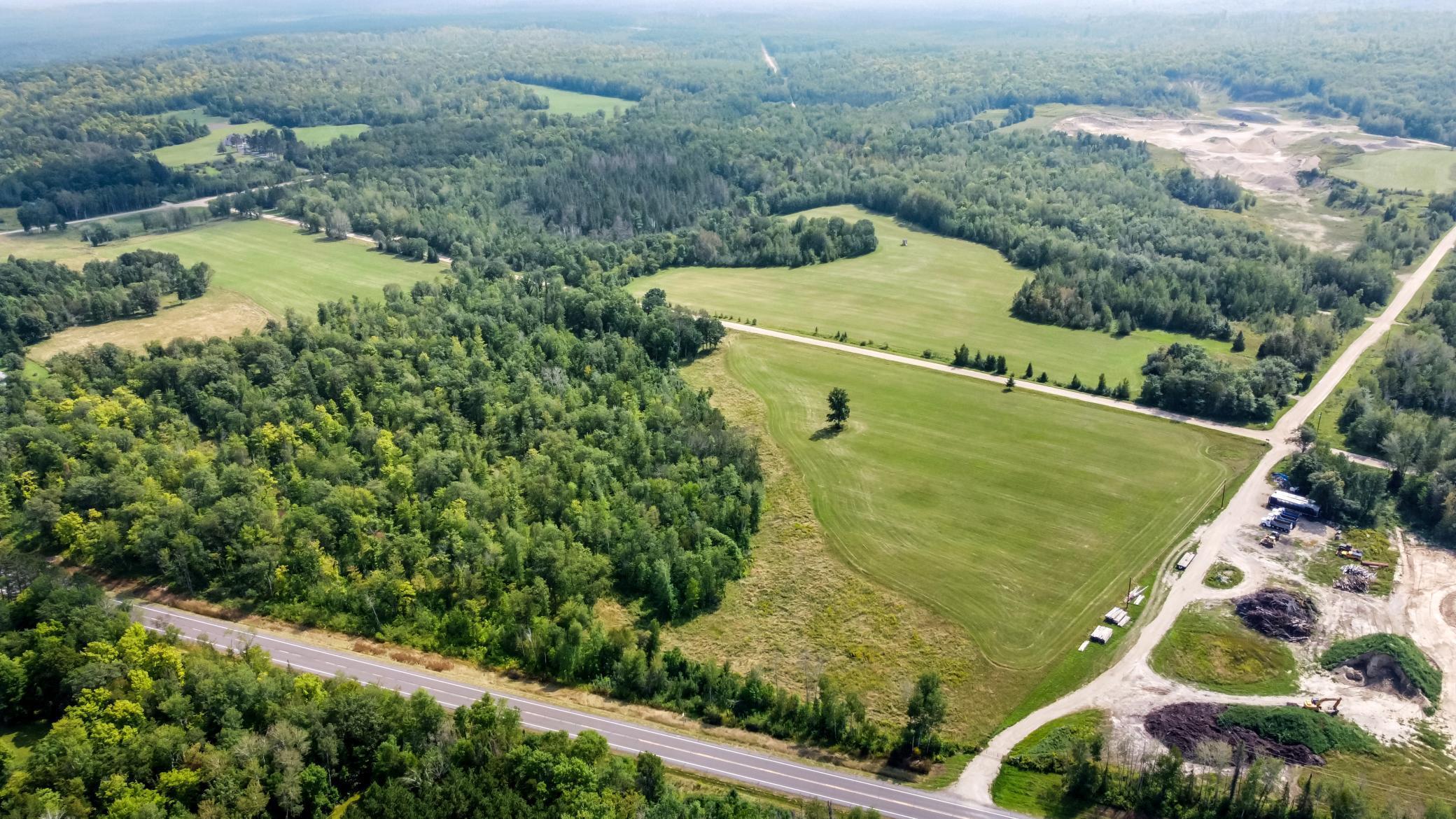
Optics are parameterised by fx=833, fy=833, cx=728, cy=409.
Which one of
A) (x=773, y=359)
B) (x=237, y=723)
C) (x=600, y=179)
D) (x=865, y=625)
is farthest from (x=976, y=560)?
(x=600, y=179)

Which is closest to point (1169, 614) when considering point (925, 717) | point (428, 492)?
point (925, 717)

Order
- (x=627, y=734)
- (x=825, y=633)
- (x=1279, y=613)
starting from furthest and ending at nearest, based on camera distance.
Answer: (x=825, y=633)
(x=1279, y=613)
(x=627, y=734)

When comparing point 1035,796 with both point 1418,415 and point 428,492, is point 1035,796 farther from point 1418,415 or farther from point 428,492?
point 1418,415

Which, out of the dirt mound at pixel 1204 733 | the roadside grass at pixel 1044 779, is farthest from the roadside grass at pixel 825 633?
the dirt mound at pixel 1204 733

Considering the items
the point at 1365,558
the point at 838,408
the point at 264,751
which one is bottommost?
the point at 1365,558

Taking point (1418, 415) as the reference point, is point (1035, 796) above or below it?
below

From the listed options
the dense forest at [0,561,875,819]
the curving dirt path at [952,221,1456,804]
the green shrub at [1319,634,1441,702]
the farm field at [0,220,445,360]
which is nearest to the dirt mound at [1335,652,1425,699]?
the green shrub at [1319,634,1441,702]

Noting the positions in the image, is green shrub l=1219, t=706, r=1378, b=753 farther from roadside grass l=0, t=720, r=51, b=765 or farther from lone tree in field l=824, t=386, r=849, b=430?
roadside grass l=0, t=720, r=51, b=765

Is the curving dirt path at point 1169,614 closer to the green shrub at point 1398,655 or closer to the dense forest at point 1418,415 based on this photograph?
the dense forest at point 1418,415
